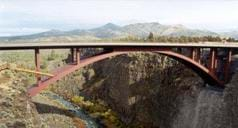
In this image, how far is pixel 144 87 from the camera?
5375 centimetres

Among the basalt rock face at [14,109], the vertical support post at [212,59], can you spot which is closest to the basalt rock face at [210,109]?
the vertical support post at [212,59]

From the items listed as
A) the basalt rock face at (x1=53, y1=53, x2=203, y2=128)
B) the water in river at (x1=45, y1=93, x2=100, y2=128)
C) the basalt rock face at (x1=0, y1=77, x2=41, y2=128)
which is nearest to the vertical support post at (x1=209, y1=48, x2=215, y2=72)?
the basalt rock face at (x1=53, y1=53, x2=203, y2=128)

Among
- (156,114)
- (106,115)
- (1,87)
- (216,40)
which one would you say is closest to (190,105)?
(156,114)

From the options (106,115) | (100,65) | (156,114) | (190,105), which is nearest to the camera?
(190,105)

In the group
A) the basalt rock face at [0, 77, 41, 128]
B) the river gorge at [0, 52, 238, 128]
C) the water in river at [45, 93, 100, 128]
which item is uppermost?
the basalt rock face at [0, 77, 41, 128]

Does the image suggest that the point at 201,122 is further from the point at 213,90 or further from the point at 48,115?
the point at 48,115

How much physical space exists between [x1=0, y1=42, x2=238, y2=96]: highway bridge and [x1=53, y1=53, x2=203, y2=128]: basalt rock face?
3318 millimetres

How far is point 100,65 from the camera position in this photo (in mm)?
75688

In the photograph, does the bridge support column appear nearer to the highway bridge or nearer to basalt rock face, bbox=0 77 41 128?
the highway bridge

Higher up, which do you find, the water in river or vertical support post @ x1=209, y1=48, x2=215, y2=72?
vertical support post @ x1=209, y1=48, x2=215, y2=72

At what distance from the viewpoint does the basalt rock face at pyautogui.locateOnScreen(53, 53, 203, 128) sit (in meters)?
47.1

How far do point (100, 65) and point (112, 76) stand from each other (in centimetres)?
1102

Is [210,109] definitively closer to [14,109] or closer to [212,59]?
[212,59]

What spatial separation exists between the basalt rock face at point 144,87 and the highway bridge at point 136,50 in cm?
332
